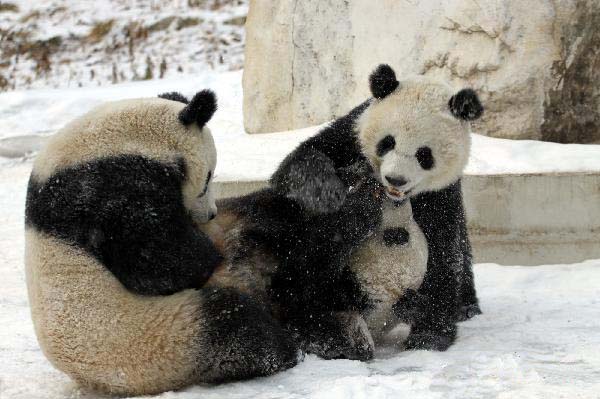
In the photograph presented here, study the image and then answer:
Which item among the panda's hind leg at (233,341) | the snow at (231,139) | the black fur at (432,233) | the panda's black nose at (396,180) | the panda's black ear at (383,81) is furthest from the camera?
the snow at (231,139)

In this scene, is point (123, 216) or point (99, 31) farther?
point (99, 31)

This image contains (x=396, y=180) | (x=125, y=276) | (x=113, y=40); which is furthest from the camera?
(x=113, y=40)

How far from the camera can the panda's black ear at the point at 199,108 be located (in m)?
3.52

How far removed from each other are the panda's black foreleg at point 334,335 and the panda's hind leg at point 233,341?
1.31ft

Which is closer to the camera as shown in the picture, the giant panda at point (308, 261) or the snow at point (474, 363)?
the snow at point (474, 363)

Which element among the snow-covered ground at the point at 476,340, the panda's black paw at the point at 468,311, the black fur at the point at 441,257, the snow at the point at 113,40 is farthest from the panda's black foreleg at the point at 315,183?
the snow at the point at 113,40

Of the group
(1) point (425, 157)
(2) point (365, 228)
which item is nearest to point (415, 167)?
(1) point (425, 157)

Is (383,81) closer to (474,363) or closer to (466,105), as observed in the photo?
(466,105)

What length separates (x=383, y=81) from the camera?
405 centimetres

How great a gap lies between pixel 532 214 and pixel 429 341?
2.42 m

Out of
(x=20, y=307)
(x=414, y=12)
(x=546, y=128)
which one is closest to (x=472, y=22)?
(x=414, y=12)

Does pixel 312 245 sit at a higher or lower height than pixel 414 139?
lower

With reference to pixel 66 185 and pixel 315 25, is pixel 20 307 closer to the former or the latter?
pixel 66 185

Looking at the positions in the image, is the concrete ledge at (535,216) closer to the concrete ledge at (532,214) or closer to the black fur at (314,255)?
the concrete ledge at (532,214)
